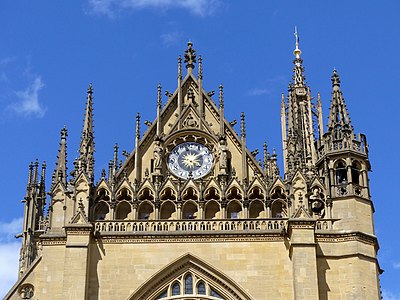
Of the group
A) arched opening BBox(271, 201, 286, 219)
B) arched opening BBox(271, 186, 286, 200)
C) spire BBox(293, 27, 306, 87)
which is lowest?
arched opening BBox(271, 201, 286, 219)

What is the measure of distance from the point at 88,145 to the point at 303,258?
9.02m

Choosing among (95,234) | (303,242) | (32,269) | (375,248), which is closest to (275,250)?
(303,242)

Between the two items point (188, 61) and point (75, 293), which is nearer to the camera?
point (75, 293)

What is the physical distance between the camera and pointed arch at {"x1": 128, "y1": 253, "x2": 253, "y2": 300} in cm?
3036

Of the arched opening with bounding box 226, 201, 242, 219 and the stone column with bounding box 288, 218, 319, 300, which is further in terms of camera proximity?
the arched opening with bounding box 226, 201, 242, 219

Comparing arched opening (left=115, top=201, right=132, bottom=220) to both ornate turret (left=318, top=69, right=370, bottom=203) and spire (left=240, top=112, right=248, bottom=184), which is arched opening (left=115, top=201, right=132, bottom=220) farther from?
ornate turret (left=318, top=69, right=370, bottom=203)

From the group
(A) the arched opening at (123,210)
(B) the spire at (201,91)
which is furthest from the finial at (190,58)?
(A) the arched opening at (123,210)

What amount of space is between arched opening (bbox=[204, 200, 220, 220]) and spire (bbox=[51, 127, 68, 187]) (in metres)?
5.09

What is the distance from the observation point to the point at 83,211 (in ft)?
Result: 103

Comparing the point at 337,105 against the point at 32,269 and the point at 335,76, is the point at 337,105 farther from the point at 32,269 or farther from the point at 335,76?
the point at 32,269

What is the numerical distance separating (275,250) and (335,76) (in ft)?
25.7

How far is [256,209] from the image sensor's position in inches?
1282

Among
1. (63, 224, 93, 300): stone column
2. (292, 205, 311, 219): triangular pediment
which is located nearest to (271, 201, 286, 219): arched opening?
(292, 205, 311, 219): triangular pediment

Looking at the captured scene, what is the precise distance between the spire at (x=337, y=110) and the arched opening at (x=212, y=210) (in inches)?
200
